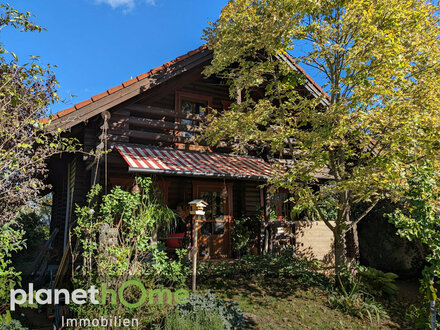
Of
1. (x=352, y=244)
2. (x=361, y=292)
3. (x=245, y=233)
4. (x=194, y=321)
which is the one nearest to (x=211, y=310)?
(x=194, y=321)

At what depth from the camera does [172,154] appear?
9.45 metres

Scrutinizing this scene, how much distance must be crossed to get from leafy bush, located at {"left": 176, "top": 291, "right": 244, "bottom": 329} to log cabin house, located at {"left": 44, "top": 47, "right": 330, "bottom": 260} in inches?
124

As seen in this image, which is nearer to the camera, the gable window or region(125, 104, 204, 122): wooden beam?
region(125, 104, 204, 122): wooden beam

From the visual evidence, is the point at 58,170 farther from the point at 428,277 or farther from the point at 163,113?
the point at 428,277

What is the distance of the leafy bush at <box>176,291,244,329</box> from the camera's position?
5.24 m

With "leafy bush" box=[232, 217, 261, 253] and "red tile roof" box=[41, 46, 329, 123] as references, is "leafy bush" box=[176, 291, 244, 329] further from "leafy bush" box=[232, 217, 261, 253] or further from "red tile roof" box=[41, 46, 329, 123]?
"red tile roof" box=[41, 46, 329, 123]

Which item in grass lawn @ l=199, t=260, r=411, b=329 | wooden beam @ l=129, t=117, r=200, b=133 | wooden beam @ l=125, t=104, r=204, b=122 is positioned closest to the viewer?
grass lawn @ l=199, t=260, r=411, b=329

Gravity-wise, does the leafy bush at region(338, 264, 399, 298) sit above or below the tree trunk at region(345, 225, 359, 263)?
below

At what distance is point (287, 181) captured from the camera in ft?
24.3

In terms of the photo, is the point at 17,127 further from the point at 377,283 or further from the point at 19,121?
the point at 377,283

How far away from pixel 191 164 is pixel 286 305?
445cm

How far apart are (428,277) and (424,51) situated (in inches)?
204

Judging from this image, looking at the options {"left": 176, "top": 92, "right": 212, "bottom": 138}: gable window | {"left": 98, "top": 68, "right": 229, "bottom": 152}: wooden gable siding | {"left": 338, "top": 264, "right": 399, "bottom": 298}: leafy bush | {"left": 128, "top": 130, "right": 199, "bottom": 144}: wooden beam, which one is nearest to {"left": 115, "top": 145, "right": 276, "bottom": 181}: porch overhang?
{"left": 128, "top": 130, "right": 199, "bottom": 144}: wooden beam

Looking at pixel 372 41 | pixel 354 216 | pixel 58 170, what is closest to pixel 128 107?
pixel 58 170
